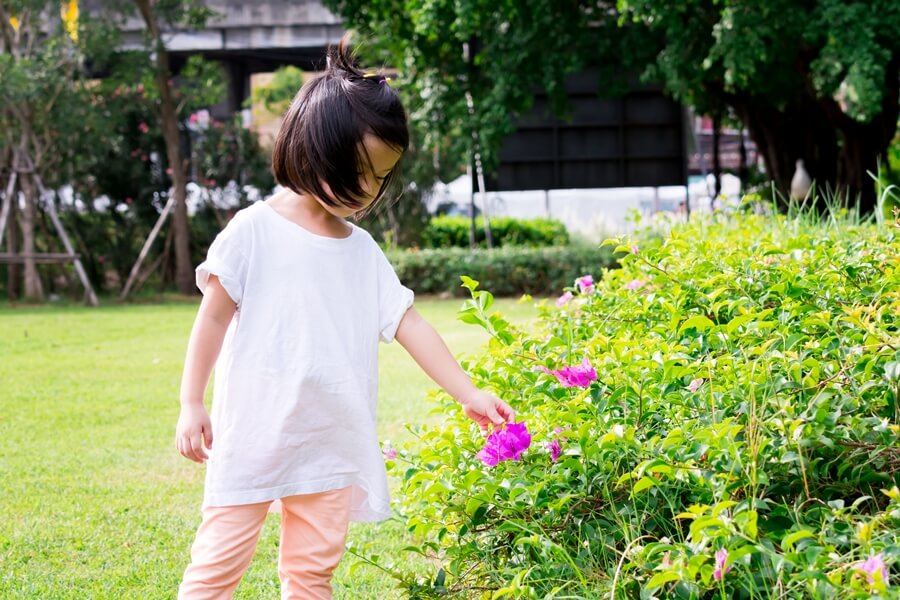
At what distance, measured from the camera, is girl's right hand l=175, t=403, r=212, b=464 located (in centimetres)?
197

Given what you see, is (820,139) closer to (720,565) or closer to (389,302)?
(389,302)

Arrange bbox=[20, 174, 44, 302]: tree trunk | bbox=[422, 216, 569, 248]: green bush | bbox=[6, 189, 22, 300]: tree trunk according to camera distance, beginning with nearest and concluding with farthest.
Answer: bbox=[20, 174, 44, 302]: tree trunk
bbox=[6, 189, 22, 300]: tree trunk
bbox=[422, 216, 569, 248]: green bush

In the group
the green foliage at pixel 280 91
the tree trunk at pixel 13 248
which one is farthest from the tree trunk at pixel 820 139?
the tree trunk at pixel 13 248

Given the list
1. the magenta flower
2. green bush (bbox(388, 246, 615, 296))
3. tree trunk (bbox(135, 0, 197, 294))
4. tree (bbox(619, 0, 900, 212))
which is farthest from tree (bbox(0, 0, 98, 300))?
the magenta flower

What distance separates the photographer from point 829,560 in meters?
1.46

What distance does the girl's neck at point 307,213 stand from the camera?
2105 mm

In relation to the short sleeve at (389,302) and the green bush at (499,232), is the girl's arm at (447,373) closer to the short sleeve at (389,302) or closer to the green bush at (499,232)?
the short sleeve at (389,302)

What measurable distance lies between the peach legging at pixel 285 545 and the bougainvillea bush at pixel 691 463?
171 mm

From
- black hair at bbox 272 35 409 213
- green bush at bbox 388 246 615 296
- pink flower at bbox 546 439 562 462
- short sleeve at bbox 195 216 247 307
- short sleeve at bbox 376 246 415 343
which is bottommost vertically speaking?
green bush at bbox 388 246 615 296

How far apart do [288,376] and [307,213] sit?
35 cm

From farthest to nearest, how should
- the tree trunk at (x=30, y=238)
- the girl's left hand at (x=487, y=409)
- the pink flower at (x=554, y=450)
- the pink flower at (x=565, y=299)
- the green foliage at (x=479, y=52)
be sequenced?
the tree trunk at (x=30, y=238) < the green foliage at (x=479, y=52) < the pink flower at (x=565, y=299) < the girl's left hand at (x=487, y=409) < the pink flower at (x=554, y=450)

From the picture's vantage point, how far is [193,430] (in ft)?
6.45

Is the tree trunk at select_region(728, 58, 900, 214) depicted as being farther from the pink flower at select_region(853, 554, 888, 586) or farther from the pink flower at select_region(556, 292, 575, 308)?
the pink flower at select_region(853, 554, 888, 586)

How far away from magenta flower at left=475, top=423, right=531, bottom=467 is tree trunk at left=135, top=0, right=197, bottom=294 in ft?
39.9
